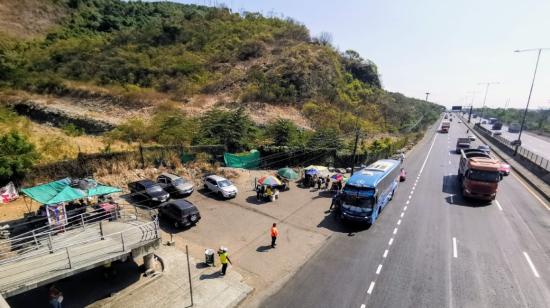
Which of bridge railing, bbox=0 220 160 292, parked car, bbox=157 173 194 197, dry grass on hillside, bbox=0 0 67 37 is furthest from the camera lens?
dry grass on hillside, bbox=0 0 67 37

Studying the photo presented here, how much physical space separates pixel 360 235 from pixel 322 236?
258 cm

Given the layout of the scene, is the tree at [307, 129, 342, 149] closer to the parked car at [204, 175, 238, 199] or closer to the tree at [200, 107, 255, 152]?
the tree at [200, 107, 255, 152]

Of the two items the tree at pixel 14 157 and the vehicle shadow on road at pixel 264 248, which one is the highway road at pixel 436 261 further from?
the tree at pixel 14 157

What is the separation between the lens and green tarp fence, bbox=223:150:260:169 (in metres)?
32.9

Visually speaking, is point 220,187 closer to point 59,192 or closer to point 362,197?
point 59,192

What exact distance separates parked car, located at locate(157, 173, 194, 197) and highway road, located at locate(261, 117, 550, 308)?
44.7 feet

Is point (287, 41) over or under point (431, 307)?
over

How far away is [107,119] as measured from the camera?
45.1 meters

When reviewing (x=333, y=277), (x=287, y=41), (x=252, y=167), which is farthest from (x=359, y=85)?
(x=333, y=277)

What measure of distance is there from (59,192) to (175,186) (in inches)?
370

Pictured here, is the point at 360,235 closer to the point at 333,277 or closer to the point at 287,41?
the point at 333,277

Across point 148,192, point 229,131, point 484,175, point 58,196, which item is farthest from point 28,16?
point 484,175

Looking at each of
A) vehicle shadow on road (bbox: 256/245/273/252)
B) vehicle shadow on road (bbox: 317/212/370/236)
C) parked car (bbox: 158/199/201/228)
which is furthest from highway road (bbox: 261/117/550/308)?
parked car (bbox: 158/199/201/228)

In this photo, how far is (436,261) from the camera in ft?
50.9
